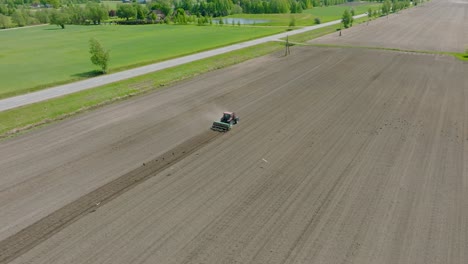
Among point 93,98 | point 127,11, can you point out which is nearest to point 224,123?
point 93,98

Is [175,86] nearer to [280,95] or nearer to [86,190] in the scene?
[280,95]

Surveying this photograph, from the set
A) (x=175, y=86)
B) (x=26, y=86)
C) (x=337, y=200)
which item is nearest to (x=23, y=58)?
(x=26, y=86)

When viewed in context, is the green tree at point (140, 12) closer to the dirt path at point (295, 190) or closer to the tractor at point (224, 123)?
the dirt path at point (295, 190)

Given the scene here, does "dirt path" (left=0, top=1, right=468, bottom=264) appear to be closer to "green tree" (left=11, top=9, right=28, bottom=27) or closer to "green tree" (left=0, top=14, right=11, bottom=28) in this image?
"green tree" (left=0, top=14, right=11, bottom=28)

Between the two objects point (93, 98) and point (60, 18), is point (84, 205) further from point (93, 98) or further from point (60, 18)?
point (60, 18)

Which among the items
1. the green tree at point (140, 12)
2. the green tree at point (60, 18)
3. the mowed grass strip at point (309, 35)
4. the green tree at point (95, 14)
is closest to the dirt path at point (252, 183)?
the mowed grass strip at point (309, 35)

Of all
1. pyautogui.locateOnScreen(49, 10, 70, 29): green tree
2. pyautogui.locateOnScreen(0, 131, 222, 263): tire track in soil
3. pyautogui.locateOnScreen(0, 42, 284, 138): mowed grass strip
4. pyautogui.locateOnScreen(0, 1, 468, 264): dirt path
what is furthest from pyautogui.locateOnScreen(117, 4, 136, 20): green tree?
pyautogui.locateOnScreen(0, 131, 222, 263): tire track in soil
